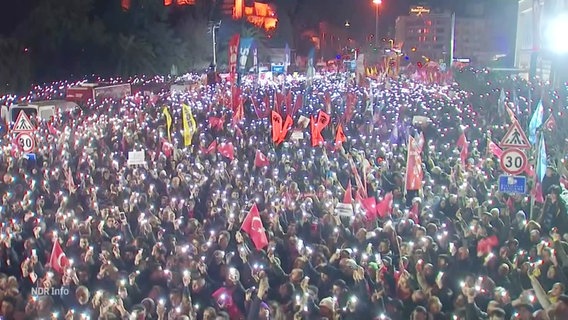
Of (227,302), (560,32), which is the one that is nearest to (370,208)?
(227,302)

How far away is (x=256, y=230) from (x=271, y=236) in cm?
30

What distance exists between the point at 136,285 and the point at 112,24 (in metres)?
35.8

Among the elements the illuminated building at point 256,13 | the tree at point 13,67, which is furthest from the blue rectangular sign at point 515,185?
the illuminated building at point 256,13

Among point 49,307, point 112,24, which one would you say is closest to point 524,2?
point 112,24

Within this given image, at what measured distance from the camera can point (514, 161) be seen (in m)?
10.1

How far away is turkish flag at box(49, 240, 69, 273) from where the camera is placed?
8133mm

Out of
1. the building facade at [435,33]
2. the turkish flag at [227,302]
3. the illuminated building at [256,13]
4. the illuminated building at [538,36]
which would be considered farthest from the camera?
the building facade at [435,33]

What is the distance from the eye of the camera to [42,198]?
431 inches

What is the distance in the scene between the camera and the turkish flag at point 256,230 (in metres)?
8.84

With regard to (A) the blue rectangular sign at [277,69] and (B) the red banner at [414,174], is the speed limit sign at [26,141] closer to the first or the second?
(B) the red banner at [414,174]

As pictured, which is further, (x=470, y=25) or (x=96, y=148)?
(x=470, y=25)

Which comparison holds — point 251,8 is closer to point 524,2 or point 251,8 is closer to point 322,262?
point 524,2

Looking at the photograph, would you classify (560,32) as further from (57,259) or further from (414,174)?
(57,259)

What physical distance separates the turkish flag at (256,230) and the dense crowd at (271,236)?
28 mm
